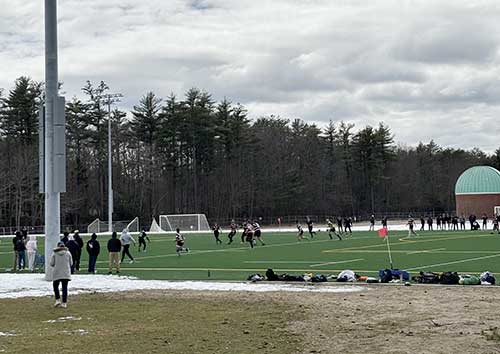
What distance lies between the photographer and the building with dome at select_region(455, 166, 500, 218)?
311 ft

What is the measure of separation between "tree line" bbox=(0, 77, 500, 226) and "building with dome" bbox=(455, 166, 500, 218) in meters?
26.1

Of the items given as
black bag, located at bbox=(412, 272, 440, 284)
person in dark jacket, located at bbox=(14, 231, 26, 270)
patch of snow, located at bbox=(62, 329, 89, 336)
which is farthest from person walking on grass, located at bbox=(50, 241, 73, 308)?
person in dark jacket, located at bbox=(14, 231, 26, 270)

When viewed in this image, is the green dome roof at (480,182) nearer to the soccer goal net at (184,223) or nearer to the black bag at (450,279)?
the soccer goal net at (184,223)

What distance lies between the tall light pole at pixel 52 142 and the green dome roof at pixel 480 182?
76.3 meters

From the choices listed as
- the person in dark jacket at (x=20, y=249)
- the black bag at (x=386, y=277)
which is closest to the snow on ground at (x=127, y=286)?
the black bag at (x=386, y=277)

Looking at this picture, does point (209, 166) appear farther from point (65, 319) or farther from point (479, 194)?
point (65, 319)

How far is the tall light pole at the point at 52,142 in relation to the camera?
87.4 feet

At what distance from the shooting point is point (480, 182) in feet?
314

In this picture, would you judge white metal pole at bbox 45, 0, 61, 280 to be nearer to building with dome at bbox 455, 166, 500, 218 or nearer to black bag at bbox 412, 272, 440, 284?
black bag at bbox 412, 272, 440, 284

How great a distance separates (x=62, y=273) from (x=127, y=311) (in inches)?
79.6

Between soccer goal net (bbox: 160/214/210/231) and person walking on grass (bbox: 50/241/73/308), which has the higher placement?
soccer goal net (bbox: 160/214/210/231)

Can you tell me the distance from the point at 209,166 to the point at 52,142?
8432cm

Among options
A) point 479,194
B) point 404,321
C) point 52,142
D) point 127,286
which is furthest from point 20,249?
point 479,194

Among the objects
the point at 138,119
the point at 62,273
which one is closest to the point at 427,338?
the point at 62,273
